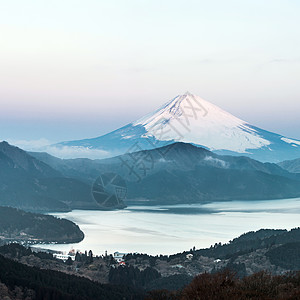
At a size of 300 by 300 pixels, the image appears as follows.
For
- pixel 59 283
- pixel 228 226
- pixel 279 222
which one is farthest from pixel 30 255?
pixel 279 222

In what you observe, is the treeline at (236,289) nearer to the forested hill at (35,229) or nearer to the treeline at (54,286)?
the treeline at (54,286)

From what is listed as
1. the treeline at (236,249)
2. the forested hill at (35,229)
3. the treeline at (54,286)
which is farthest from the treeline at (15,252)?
the forested hill at (35,229)

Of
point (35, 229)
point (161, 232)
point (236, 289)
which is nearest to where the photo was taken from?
point (236, 289)

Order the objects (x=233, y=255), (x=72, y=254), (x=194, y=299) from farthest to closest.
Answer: (x=72, y=254) → (x=233, y=255) → (x=194, y=299)

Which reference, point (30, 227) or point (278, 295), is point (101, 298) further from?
point (30, 227)

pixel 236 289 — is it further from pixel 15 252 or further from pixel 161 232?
pixel 161 232

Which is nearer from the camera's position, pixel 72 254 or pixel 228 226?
pixel 72 254

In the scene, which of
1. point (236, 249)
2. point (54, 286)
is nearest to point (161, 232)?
point (236, 249)
